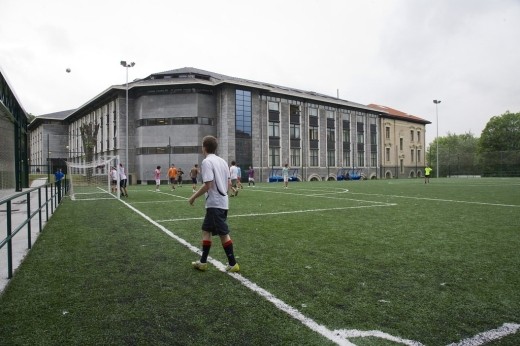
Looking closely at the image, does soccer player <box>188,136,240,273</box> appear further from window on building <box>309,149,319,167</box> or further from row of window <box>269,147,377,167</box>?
window on building <box>309,149,319,167</box>

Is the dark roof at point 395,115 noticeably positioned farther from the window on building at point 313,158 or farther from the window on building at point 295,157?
the window on building at point 295,157

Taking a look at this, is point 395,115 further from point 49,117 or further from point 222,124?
point 49,117

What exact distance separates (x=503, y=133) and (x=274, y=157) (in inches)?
2119

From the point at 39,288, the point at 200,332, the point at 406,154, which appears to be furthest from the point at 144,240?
the point at 406,154

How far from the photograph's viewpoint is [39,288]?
4.55m

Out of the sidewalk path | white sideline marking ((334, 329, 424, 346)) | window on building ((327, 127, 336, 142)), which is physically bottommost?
white sideline marking ((334, 329, 424, 346))

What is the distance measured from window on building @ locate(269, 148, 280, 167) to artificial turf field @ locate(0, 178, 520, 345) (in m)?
41.3

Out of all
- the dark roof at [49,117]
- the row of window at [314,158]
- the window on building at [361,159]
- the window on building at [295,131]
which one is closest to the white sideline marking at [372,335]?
the row of window at [314,158]

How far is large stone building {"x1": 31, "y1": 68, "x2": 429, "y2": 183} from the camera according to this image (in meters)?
44.6

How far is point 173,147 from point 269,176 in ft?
42.4

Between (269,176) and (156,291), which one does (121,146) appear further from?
(156,291)

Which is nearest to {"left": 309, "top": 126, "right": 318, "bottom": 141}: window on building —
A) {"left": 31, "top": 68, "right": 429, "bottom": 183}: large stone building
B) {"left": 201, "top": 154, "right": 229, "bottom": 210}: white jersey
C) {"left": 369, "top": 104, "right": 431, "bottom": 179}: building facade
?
{"left": 31, "top": 68, "right": 429, "bottom": 183}: large stone building

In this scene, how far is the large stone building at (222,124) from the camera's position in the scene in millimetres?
44625

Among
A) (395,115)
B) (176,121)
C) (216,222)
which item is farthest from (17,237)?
(395,115)
